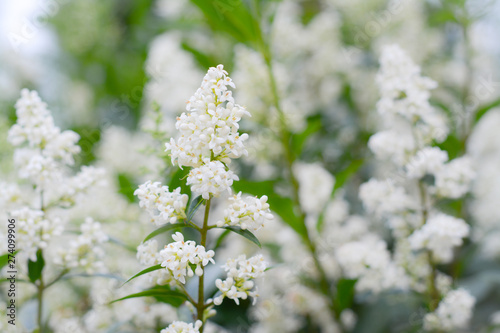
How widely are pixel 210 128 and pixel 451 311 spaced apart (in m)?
0.80

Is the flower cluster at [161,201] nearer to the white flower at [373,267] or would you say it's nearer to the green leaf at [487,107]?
the white flower at [373,267]

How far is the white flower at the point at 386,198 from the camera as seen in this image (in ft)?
3.90

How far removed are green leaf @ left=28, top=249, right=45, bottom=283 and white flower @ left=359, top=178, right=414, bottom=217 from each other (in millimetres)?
774

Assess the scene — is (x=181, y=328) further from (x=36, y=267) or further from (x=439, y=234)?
(x=439, y=234)

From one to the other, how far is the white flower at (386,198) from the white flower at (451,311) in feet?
0.79

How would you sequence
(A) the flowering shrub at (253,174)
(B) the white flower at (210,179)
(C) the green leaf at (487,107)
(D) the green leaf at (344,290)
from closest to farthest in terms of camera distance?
(B) the white flower at (210,179)
(A) the flowering shrub at (253,174)
(D) the green leaf at (344,290)
(C) the green leaf at (487,107)

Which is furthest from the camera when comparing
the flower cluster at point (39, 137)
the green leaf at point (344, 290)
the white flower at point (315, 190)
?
the white flower at point (315, 190)

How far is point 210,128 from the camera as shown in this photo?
0.74 metres

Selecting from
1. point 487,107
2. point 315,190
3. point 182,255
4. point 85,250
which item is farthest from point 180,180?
point 487,107

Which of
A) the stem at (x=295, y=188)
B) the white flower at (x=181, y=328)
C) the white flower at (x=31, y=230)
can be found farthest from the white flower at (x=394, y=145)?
the white flower at (x=31, y=230)

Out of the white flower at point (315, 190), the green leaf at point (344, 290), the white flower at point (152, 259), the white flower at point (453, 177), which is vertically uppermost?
the white flower at point (315, 190)

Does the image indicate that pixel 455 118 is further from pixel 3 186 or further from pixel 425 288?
pixel 3 186

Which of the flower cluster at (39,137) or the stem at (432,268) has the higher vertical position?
the flower cluster at (39,137)

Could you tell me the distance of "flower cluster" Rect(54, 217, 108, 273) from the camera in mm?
988
